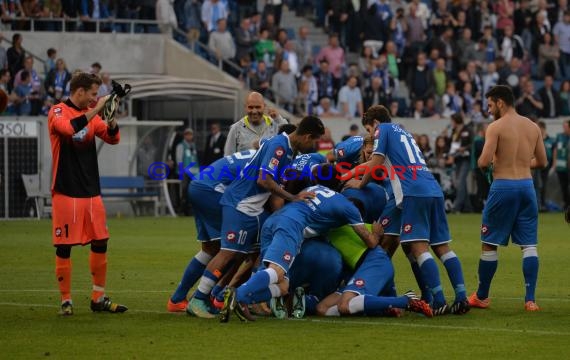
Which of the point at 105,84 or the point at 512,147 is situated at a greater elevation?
the point at 512,147

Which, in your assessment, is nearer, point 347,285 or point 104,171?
point 347,285

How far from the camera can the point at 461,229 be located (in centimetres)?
2533

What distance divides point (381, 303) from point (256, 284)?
51.7 inches

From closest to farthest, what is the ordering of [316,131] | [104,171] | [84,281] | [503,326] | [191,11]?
[503,326] → [316,131] → [84,281] → [104,171] → [191,11]

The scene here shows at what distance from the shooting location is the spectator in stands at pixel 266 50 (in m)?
33.0

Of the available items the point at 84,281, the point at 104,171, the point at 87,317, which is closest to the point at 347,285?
the point at 87,317

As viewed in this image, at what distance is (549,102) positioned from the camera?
34.1 metres

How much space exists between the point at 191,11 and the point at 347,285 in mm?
21931

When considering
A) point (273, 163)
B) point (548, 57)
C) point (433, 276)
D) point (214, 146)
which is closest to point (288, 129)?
point (273, 163)

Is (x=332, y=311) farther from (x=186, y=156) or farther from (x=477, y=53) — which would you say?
(x=477, y=53)

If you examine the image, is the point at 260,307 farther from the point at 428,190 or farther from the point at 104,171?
the point at 104,171

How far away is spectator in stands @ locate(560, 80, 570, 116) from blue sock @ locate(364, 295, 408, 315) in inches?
908

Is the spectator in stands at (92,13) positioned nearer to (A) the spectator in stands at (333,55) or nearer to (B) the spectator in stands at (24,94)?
(B) the spectator in stands at (24,94)

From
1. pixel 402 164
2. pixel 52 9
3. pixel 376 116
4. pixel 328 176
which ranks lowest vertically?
pixel 52 9
